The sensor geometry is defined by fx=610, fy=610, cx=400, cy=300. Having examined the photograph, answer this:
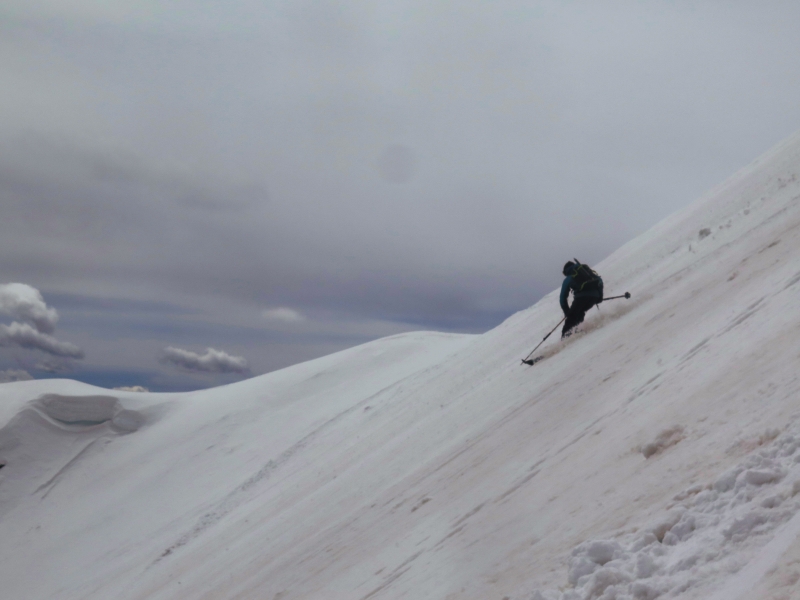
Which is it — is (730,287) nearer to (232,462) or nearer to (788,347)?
(788,347)

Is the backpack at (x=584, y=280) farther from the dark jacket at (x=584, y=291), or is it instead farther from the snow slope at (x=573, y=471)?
the snow slope at (x=573, y=471)

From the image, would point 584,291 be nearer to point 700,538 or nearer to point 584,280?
point 584,280

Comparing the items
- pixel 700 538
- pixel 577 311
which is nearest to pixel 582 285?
pixel 577 311

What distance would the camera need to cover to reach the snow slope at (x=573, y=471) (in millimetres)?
3342

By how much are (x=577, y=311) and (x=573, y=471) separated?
7.11 metres

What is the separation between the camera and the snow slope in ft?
11.0

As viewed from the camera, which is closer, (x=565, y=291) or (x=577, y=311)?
(x=565, y=291)

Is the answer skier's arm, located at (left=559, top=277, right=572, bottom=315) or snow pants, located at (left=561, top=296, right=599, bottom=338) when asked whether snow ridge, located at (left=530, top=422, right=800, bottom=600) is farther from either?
snow pants, located at (left=561, top=296, right=599, bottom=338)

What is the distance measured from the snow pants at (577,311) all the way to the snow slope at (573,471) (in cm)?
36

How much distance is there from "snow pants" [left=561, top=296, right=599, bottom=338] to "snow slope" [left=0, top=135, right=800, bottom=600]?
1.17ft

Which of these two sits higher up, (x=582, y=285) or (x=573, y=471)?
(x=582, y=285)

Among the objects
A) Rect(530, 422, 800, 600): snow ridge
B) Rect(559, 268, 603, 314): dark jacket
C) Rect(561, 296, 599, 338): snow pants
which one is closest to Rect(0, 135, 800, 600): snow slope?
Rect(530, 422, 800, 600): snow ridge

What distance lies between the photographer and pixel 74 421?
1332 inches

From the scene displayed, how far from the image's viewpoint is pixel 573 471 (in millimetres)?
5203
